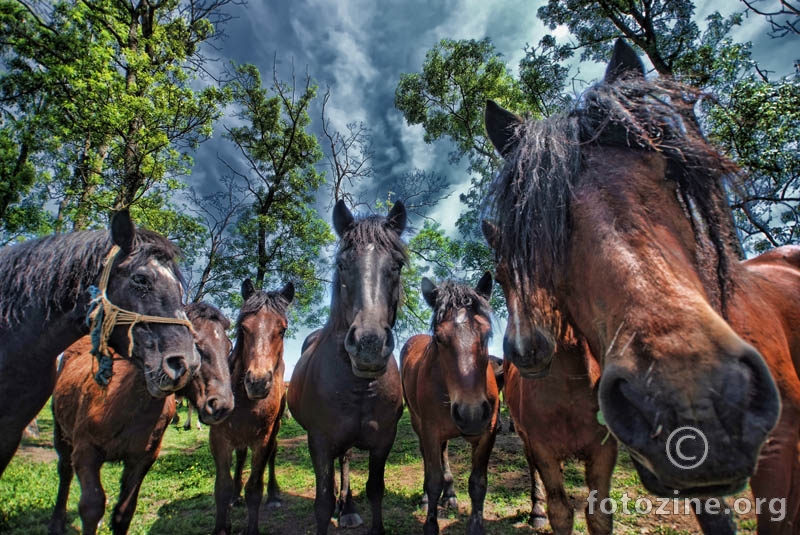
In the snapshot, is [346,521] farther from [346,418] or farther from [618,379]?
[618,379]

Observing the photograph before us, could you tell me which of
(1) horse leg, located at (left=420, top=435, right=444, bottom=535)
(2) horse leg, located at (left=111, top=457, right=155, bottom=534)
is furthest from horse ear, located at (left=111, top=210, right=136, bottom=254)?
(1) horse leg, located at (left=420, top=435, right=444, bottom=535)

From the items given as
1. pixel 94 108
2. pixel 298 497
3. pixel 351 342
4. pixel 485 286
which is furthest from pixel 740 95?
pixel 94 108

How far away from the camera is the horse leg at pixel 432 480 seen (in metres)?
4.18

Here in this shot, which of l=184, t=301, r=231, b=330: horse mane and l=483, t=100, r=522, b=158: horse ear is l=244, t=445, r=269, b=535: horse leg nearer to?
l=184, t=301, r=231, b=330: horse mane

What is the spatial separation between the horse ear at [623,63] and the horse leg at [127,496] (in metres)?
5.33

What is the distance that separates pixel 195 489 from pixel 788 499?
8.03 metres

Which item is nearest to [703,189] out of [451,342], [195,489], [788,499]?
[788,499]

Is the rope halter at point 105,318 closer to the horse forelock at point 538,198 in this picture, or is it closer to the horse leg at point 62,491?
the horse forelock at point 538,198

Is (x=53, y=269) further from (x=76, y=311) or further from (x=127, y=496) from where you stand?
(x=127, y=496)

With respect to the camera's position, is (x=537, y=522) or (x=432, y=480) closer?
(x=432, y=480)

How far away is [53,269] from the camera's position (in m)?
3.04

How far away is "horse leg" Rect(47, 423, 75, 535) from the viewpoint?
14.9 feet

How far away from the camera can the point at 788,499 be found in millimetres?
1989

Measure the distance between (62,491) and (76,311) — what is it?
3441mm
